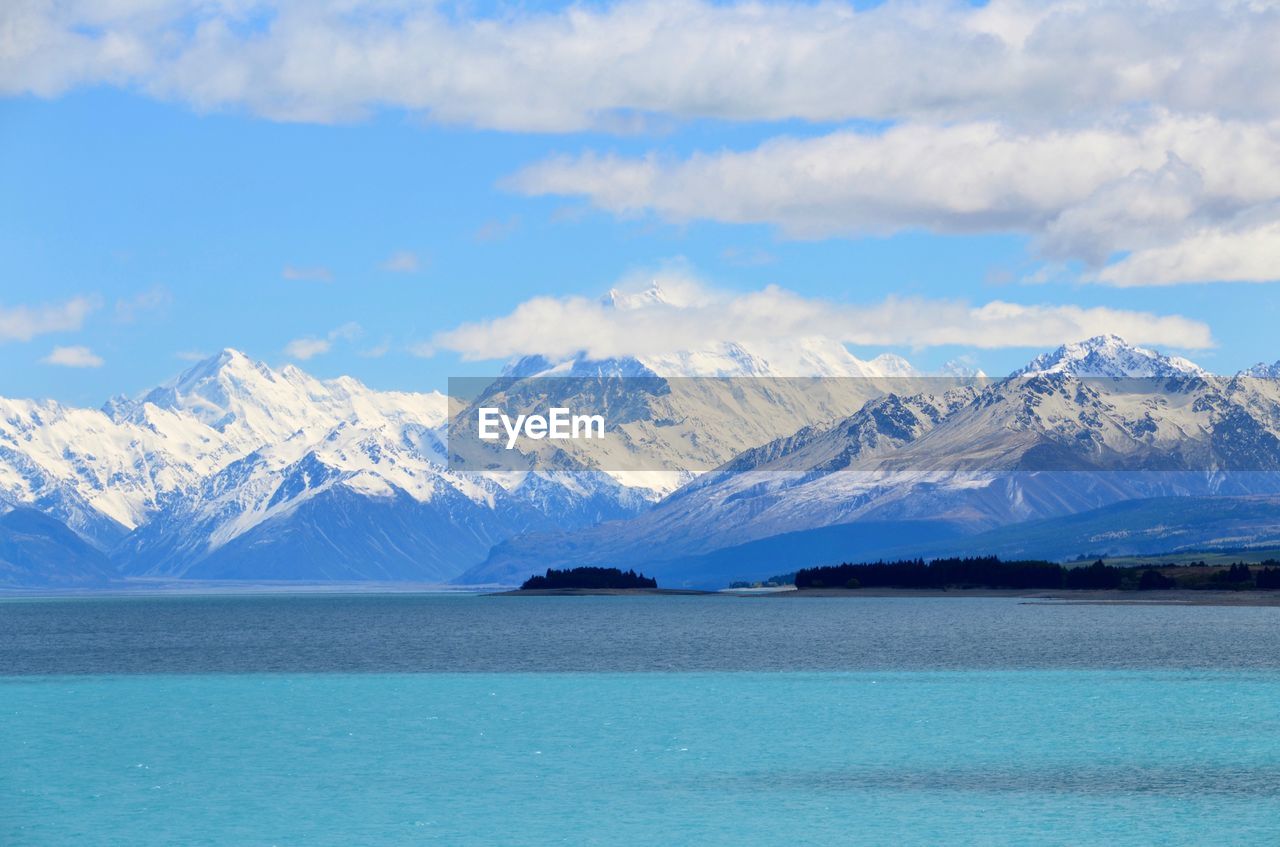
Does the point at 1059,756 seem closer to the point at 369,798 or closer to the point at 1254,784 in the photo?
the point at 1254,784

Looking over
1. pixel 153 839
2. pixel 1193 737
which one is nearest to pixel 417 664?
pixel 1193 737

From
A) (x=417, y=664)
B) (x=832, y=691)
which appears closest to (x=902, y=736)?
(x=832, y=691)

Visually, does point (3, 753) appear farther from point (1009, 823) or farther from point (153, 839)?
point (1009, 823)

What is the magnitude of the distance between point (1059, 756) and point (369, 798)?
39251 millimetres

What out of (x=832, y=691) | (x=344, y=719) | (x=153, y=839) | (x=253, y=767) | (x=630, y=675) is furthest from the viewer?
(x=630, y=675)

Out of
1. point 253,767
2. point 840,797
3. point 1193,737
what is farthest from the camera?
point 1193,737

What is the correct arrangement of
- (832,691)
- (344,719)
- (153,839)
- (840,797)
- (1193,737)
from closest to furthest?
(153,839) → (840,797) → (1193,737) → (344,719) → (832,691)

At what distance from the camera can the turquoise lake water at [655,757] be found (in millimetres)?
82750

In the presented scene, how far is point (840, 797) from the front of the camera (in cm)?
9019

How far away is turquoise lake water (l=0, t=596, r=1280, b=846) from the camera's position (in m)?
82.8

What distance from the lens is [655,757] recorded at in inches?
4149

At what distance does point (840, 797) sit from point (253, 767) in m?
34.0

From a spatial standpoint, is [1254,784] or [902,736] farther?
[902,736]

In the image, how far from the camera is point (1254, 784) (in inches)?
3620
